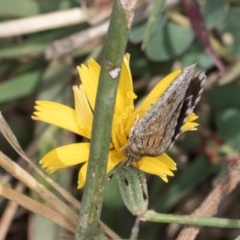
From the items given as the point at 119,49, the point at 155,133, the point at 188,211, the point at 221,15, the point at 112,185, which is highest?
the point at 221,15

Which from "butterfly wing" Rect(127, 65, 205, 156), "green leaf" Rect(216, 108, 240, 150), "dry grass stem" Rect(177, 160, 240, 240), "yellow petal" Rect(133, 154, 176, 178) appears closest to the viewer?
"butterfly wing" Rect(127, 65, 205, 156)

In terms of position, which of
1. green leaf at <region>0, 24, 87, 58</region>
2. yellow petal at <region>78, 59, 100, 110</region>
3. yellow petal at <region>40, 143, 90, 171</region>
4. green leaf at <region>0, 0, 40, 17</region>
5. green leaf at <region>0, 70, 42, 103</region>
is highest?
green leaf at <region>0, 0, 40, 17</region>

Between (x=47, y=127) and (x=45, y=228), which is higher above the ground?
(x=47, y=127)

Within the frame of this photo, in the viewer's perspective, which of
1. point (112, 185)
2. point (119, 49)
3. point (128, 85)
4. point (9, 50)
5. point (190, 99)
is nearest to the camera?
point (119, 49)

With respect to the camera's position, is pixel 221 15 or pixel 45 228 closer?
pixel 45 228

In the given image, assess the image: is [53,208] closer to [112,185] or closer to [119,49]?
[112,185]

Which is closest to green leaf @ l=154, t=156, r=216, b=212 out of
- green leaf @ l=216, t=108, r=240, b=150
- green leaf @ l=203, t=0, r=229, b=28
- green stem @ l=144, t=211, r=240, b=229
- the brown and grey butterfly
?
green leaf @ l=216, t=108, r=240, b=150

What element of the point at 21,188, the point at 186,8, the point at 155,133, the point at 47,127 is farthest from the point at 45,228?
the point at 186,8

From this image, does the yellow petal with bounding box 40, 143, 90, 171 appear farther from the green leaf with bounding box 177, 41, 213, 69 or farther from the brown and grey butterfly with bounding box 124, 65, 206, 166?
the green leaf with bounding box 177, 41, 213, 69
